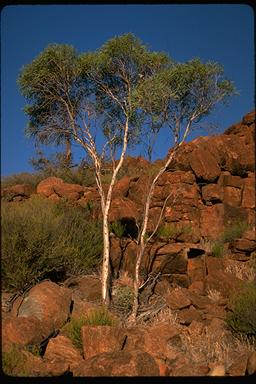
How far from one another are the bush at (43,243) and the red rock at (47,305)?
526mm

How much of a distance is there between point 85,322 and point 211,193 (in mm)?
11038

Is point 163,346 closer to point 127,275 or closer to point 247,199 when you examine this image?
point 127,275

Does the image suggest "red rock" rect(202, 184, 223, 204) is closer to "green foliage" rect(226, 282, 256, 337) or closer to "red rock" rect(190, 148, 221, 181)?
"red rock" rect(190, 148, 221, 181)

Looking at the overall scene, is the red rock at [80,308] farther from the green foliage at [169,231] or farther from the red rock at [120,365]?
the green foliage at [169,231]

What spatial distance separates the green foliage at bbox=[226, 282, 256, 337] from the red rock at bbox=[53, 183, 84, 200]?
6.97m

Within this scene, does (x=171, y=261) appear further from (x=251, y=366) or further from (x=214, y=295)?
(x=251, y=366)

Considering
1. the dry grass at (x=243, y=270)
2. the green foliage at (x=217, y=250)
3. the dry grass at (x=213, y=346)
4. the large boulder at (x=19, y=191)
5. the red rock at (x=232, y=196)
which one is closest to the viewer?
the dry grass at (x=213, y=346)

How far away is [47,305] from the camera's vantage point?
32.0ft

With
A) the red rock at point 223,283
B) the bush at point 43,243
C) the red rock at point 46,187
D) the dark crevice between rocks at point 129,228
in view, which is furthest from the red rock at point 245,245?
the red rock at point 46,187

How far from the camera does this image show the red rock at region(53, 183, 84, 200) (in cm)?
1725

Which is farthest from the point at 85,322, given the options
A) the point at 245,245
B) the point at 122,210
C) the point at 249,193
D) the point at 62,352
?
the point at 249,193

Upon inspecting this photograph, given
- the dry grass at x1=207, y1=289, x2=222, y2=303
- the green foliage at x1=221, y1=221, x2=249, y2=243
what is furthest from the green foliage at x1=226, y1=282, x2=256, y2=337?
the green foliage at x1=221, y1=221, x2=249, y2=243

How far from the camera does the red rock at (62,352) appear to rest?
8398 millimetres

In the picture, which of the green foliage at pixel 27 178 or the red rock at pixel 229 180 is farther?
the red rock at pixel 229 180
